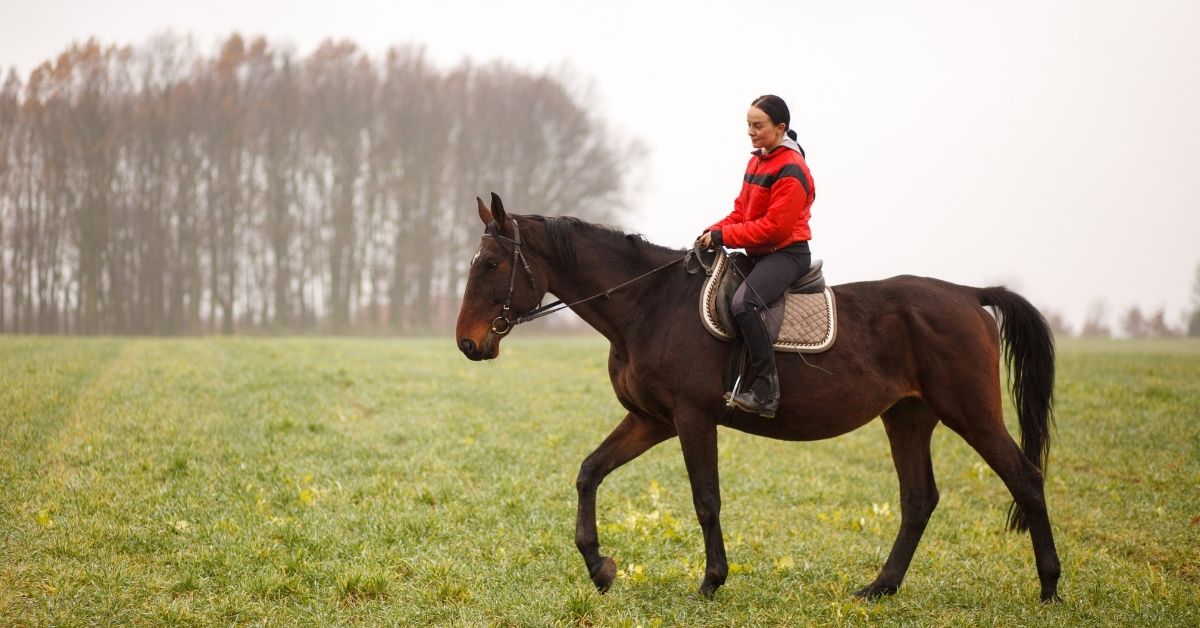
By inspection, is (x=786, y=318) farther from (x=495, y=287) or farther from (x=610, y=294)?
(x=495, y=287)

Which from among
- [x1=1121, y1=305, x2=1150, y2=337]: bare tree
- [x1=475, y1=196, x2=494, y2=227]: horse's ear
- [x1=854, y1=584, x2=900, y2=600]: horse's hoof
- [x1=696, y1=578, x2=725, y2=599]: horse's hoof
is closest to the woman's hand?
[x1=475, y1=196, x2=494, y2=227]: horse's ear

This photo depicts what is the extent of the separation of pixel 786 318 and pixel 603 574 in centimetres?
251

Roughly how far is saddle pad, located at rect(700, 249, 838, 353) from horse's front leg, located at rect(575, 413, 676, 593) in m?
0.99

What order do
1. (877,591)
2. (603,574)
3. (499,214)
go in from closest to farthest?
(499,214) → (603,574) → (877,591)

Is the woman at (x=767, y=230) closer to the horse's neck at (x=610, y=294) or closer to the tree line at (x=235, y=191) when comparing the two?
the horse's neck at (x=610, y=294)

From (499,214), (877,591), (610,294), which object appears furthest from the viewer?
(877,591)

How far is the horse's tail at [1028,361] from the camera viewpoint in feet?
24.9

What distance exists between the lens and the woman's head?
6.74 metres

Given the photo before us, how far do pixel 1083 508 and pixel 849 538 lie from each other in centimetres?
384

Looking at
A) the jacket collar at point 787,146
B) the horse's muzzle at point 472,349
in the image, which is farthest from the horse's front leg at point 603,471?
the jacket collar at point 787,146

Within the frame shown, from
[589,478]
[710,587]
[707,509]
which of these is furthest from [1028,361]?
[589,478]

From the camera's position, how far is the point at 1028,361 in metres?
7.69

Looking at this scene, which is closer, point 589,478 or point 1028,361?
point 589,478

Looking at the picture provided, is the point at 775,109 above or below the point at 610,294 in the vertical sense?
above
